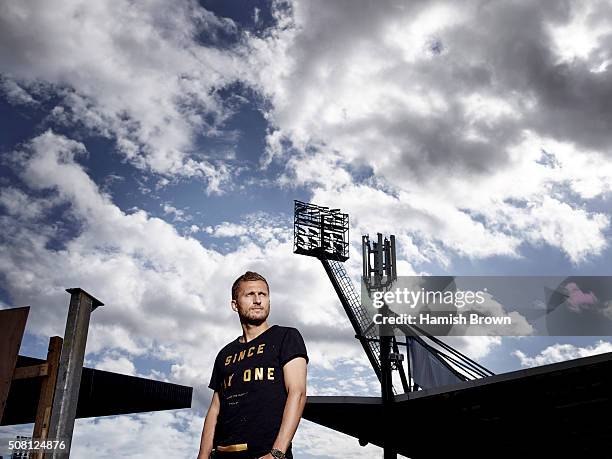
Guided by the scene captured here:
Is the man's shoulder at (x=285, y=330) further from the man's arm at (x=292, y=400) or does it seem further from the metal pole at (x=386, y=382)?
the metal pole at (x=386, y=382)

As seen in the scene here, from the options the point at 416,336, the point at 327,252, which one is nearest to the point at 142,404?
the point at 416,336

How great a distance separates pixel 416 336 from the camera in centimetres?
1852

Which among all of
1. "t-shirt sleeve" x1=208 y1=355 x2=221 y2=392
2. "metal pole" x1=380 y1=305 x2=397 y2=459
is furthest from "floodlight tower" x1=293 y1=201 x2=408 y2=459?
"t-shirt sleeve" x1=208 y1=355 x2=221 y2=392

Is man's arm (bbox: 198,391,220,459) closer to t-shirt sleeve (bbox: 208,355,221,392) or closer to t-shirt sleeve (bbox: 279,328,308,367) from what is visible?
t-shirt sleeve (bbox: 208,355,221,392)

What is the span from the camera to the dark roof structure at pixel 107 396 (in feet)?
34.4

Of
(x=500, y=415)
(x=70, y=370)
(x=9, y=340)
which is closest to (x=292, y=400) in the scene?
(x=70, y=370)

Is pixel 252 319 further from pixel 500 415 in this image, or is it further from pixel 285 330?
pixel 500 415

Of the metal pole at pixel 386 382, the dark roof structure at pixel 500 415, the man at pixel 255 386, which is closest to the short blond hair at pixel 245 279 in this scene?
the man at pixel 255 386

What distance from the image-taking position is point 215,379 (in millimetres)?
3402

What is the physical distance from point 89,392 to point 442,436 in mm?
9275

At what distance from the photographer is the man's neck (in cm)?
330

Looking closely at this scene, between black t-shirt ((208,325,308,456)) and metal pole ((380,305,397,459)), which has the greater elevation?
metal pole ((380,305,397,459))

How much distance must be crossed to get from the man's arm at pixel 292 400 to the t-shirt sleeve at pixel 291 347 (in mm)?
24

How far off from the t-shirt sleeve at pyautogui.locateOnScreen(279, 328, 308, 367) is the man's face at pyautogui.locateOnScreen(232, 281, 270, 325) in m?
0.20
